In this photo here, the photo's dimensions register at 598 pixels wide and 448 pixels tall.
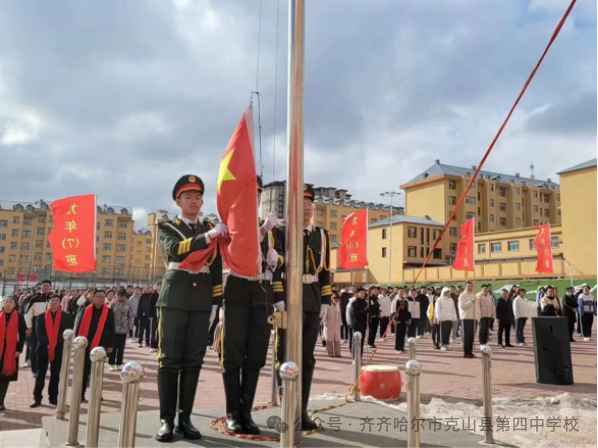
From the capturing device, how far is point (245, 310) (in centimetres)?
507

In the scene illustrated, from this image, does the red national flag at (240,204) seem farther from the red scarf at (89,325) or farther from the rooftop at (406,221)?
the rooftop at (406,221)

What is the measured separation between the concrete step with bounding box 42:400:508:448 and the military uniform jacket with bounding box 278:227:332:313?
122cm

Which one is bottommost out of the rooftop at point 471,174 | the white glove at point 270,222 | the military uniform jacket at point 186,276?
the military uniform jacket at point 186,276

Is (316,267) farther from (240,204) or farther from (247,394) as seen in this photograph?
(247,394)

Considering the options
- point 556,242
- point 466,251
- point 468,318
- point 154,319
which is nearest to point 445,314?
point 468,318

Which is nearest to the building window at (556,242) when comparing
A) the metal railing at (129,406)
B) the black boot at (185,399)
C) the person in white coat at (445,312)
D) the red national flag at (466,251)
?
the red national flag at (466,251)

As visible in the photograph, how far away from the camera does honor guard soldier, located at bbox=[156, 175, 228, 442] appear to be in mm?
4750

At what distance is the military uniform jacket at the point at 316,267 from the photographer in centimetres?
532

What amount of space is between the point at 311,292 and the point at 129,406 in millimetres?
2323

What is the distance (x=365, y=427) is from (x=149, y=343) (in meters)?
14.8

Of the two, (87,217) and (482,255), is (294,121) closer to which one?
(87,217)

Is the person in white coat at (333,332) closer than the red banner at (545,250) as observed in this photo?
Yes

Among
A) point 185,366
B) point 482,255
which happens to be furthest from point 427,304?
point 482,255

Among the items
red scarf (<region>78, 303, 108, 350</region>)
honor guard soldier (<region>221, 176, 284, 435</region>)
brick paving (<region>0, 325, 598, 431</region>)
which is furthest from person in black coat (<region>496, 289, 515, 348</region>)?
honor guard soldier (<region>221, 176, 284, 435</region>)
